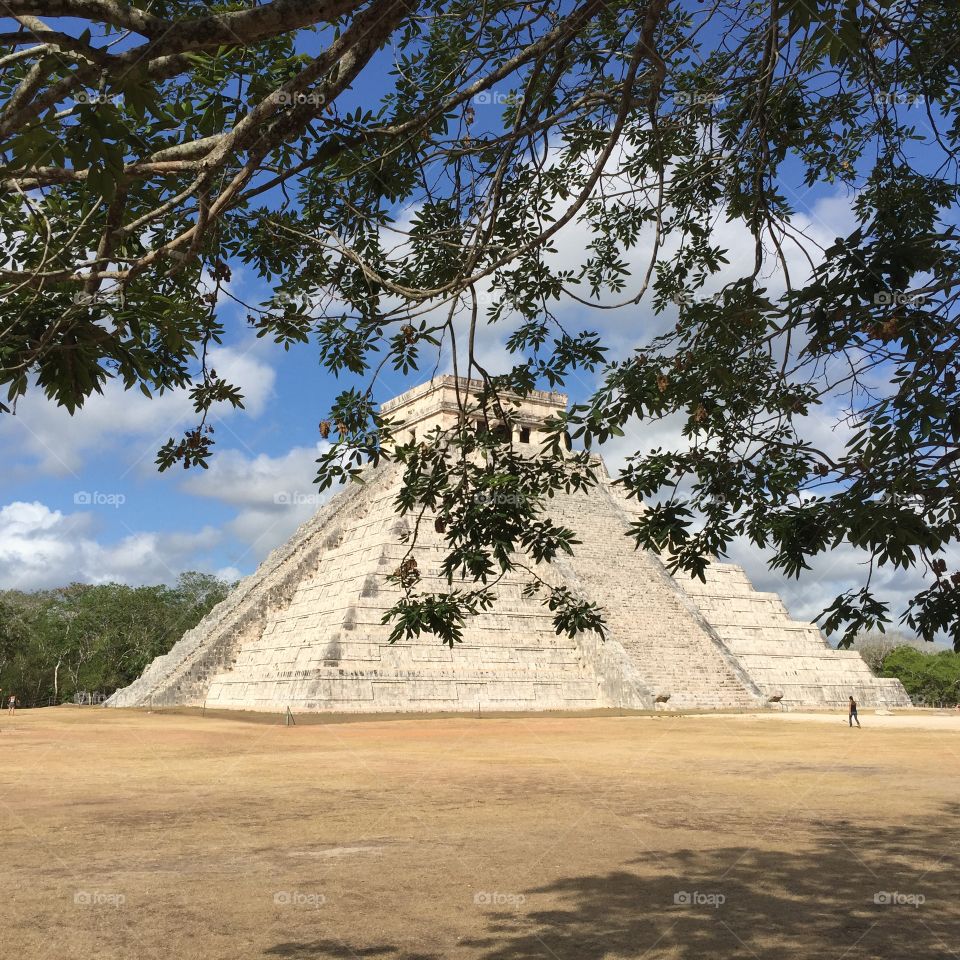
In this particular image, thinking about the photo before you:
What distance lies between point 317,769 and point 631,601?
83.0 feet

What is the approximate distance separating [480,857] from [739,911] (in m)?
2.49

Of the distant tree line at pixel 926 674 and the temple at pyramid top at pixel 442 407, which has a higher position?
the temple at pyramid top at pixel 442 407

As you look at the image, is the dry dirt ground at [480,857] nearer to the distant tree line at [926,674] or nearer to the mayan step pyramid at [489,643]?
the mayan step pyramid at [489,643]

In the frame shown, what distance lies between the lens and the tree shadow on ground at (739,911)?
5211 millimetres

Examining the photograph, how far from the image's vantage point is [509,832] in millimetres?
8953

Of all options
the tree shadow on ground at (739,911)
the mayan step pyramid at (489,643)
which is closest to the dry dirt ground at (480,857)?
the tree shadow on ground at (739,911)

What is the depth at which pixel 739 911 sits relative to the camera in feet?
19.8

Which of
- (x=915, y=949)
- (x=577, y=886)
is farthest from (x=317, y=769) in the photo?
(x=915, y=949)

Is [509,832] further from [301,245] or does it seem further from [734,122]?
[734,122]

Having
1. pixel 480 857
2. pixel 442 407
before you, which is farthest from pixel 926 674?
pixel 480 857

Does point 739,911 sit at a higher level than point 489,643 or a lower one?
lower

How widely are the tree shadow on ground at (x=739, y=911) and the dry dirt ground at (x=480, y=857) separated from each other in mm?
23

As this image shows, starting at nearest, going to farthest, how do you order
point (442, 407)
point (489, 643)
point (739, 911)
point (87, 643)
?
point (739, 911) → point (489, 643) → point (442, 407) → point (87, 643)

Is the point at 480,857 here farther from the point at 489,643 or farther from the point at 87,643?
the point at 87,643
